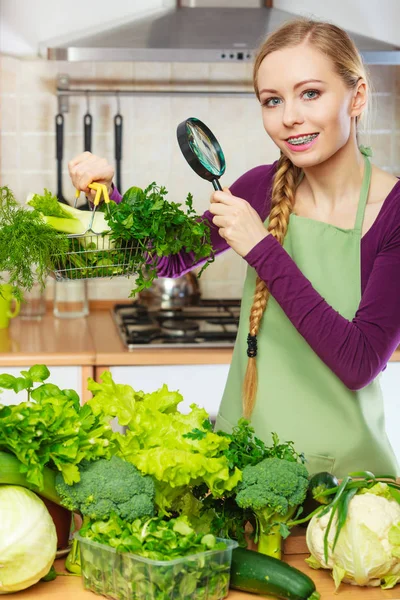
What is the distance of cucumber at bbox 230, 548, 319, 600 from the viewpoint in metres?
1.20

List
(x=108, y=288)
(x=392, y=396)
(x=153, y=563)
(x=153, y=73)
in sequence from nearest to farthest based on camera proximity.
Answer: (x=153, y=563)
(x=392, y=396)
(x=153, y=73)
(x=108, y=288)

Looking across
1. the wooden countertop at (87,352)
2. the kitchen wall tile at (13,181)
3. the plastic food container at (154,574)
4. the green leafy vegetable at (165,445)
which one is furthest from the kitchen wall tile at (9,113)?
the plastic food container at (154,574)

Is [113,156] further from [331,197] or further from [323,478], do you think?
[323,478]

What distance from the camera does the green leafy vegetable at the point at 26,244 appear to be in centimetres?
131

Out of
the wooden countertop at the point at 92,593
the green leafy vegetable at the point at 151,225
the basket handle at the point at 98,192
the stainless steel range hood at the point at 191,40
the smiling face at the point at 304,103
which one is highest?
the stainless steel range hood at the point at 191,40

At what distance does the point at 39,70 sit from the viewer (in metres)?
3.19

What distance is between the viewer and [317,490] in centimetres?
134

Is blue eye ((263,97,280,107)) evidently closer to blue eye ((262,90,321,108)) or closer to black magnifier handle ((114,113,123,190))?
blue eye ((262,90,321,108))

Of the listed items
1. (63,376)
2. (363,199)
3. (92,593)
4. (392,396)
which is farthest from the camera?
(392,396)

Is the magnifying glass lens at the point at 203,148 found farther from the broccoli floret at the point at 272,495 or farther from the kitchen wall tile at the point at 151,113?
the kitchen wall tile at the point at 151,113

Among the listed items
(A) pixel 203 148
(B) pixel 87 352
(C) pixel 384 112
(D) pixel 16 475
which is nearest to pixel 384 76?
(C) pixel 384 112

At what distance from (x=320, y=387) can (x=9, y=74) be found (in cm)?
196

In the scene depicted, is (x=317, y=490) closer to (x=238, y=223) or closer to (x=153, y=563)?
(x=153, y=563)

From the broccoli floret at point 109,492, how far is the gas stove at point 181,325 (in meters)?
1.45
